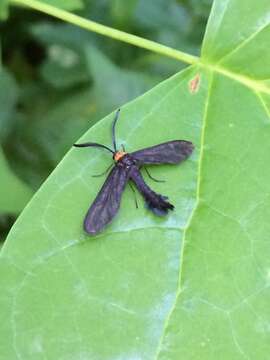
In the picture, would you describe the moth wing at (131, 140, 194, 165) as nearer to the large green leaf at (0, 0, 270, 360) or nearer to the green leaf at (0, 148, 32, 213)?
the large green leaf at (0, 0, 270, 360)

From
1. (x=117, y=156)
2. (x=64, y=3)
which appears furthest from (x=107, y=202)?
(x=64, y=3)

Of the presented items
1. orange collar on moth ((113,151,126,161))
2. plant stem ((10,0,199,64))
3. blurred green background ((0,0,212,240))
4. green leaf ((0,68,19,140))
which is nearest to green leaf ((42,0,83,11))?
plant stem ((10,0,199,64))

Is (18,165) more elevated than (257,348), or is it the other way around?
(257,348)

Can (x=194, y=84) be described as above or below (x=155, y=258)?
above

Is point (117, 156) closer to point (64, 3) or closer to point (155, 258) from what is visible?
point (155, 258)

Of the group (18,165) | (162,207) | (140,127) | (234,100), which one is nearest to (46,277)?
(162,207)

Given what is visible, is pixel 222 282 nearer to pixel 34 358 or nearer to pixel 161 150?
pixel 161 150
